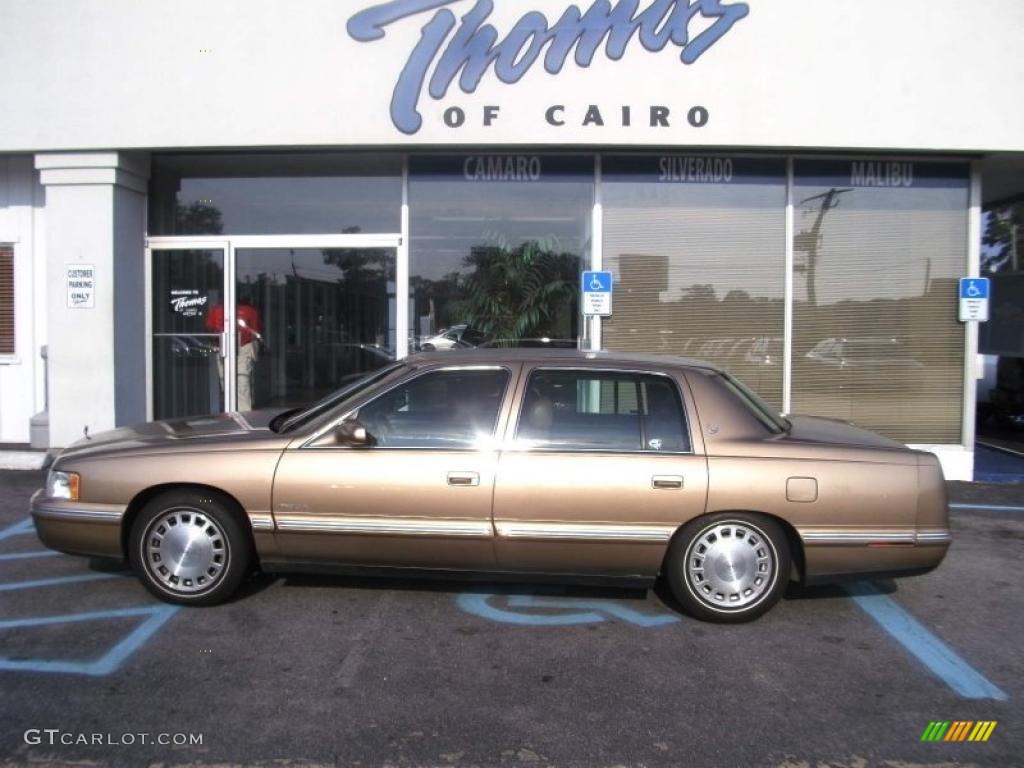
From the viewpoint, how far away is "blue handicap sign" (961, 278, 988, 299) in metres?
8.81

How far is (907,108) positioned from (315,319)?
6.72 metres

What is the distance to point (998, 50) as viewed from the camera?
8.28 meters

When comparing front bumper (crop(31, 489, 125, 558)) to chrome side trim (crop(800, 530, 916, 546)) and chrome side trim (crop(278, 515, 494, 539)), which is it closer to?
chrome side trim (crop(278, 515, 494, 539))

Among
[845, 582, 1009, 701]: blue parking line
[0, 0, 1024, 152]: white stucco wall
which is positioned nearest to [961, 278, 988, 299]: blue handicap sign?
[0, 0, 1024, 152]: white stucco wall

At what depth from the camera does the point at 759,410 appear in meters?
4.90

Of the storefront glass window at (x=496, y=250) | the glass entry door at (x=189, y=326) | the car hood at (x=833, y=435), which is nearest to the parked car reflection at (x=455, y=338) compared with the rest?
the storefront glass window at (x=496, y=250)

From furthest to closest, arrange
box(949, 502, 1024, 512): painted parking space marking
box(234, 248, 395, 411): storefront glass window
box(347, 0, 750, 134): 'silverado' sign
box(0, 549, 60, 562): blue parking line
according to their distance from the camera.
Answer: box(234, 248, 395, 411): storefront glass window → box(347, 0, 750, 134): 'silverado' sign → box(949, 502, 1024, 512): painted parking space marking → box(0, 549, 60, 562): blue parking line

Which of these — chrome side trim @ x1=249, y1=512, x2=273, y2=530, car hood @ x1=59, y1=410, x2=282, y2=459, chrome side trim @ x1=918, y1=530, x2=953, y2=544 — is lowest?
chrome side trim @ x1=918, y1=530, x2=953, y2=544

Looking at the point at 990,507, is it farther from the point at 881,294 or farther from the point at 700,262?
the point at 700,262

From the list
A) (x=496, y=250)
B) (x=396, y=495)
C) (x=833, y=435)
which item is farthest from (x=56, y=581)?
(x=496, y=250)

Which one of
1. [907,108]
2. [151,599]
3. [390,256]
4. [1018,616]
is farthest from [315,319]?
[1018,616]

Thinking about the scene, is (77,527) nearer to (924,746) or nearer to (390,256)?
(924,746)

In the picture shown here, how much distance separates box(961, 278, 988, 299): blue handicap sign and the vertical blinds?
1082 cm

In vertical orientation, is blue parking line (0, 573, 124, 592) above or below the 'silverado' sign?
below
